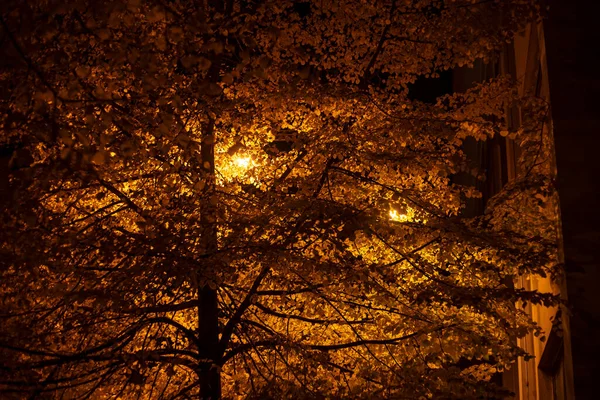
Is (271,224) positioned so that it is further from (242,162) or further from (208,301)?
(242,162)

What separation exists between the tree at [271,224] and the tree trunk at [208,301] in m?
0.03

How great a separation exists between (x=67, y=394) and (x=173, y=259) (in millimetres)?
2453

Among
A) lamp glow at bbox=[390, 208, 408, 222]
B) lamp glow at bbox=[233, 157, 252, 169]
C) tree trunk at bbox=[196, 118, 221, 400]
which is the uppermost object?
lamp glow at bbox=[233, 157, 252, 169]

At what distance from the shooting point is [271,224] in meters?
6.63

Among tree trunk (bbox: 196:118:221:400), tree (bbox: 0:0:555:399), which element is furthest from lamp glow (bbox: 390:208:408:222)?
tree trunk (bbox: 196:118:221:400)

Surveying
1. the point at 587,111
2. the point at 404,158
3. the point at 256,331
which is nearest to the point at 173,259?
the point at 256,331

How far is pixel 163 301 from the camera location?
8.60 m

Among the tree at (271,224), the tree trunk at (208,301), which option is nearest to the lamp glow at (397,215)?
the tree at (271,224)

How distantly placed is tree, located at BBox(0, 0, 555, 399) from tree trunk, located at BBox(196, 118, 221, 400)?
0.03 metres

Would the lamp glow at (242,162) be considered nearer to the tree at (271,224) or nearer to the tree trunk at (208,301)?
the tree at (271,224)

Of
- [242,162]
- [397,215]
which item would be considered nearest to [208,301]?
[242,162]

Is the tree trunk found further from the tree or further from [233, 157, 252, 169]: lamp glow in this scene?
[233, 157, 252, 169]: lamp glow

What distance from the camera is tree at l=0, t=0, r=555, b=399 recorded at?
6008 millimetres

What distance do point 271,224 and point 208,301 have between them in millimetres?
1557
